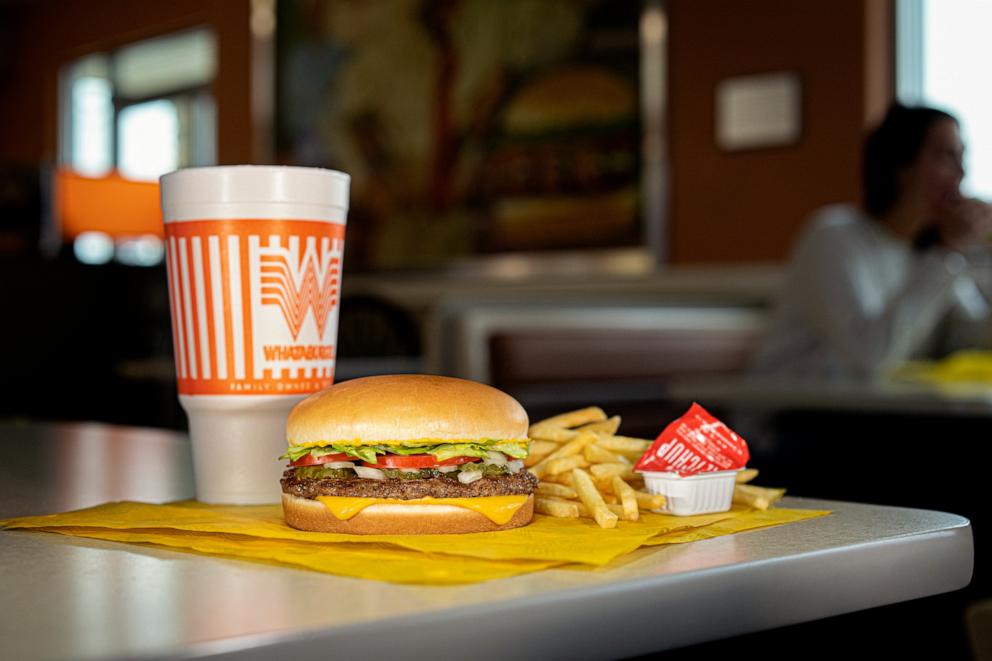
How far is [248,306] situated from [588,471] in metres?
0.29

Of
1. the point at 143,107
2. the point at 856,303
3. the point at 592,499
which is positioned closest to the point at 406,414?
the point at 592,499

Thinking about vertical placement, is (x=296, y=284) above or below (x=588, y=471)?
above

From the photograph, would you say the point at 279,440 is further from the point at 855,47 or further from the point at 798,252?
the point at 855,47

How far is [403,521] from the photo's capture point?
753 millimetres

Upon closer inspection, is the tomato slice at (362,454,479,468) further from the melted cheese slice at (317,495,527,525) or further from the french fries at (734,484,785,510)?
the french fries at (734,484,785,510)

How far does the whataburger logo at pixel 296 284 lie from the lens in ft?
3.04

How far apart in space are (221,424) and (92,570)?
290mm

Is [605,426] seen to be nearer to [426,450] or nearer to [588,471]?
[588,471]

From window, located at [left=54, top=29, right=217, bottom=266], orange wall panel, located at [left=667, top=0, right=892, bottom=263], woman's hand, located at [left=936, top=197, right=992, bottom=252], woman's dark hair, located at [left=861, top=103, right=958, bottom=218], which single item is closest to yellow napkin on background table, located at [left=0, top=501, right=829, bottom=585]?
woman's hand, located at [left=936, top=197, right=992, bottom=252]

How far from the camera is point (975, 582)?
2.49m

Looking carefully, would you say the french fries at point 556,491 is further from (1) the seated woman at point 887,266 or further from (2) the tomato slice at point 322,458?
(1) the seated woman at point 887,266

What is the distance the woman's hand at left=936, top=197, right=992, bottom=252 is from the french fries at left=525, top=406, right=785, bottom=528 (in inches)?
127

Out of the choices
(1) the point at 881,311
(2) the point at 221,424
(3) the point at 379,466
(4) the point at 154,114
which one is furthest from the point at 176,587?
(4) the point at 154,114

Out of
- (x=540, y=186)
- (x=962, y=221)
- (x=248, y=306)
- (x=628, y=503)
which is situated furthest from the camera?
(x=540, y=186)
